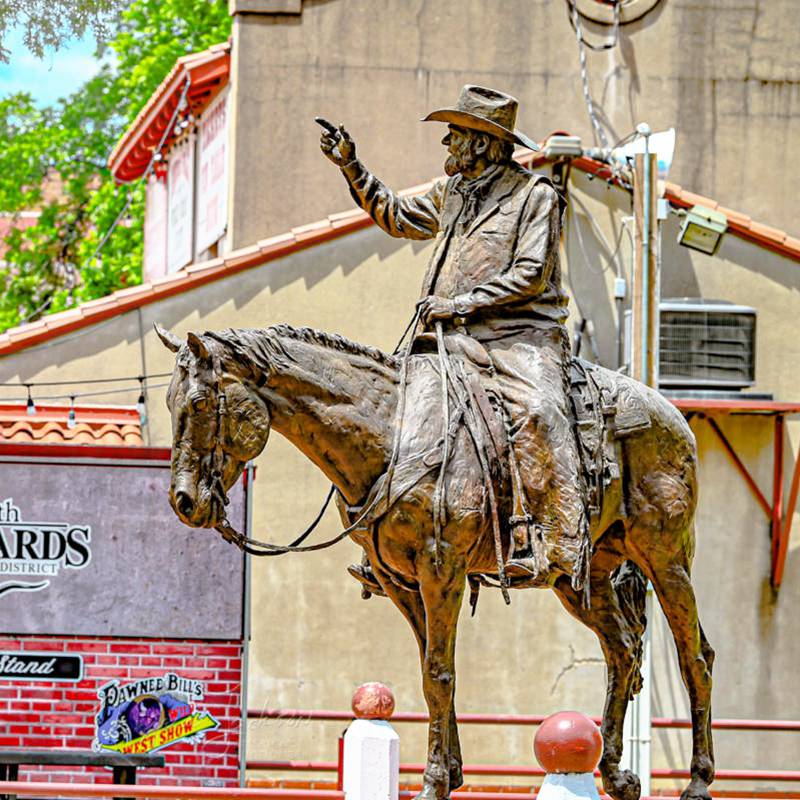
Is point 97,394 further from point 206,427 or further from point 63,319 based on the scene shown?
point 206,427

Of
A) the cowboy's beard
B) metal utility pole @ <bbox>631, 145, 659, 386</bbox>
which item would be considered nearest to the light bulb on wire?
metal utility pole @ <bbox>631, 145, 659, 386</bbox>

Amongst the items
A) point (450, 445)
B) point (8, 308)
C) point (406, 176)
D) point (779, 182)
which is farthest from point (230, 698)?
point (8, 308)

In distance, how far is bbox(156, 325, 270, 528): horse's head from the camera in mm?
8633

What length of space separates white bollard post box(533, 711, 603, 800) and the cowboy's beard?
3684 mm

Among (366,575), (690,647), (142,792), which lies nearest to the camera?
(142,792)

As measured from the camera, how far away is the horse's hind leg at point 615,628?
995cm

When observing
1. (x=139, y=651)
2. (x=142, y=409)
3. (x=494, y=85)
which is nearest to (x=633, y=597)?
(x=139, y=651)

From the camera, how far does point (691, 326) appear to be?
59.9 ft

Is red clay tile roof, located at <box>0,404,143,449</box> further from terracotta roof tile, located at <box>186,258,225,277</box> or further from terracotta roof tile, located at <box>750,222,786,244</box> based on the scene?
terracotta roof tile, located at <box>750,222,786,244</box>

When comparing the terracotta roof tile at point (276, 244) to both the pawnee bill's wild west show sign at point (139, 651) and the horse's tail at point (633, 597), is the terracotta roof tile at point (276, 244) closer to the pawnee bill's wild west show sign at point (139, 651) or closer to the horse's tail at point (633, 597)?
the pawnee bill's wild west show sign at point (139, 651)

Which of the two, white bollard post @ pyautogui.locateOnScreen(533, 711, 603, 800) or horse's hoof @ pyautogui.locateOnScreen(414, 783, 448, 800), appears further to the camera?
horse's hoof @ pyautogui.locateOnScreen(414, 783, 448, 800)

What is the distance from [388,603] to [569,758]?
11.0 meters

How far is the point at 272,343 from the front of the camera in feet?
29.3

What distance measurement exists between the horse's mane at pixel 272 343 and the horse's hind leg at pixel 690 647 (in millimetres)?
1831
